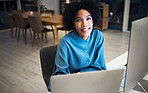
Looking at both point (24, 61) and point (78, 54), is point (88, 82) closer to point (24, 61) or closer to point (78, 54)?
point (78, 54)

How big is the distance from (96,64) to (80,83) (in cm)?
69

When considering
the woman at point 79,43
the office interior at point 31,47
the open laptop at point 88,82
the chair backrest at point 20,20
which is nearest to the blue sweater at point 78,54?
the woman at point 79,43

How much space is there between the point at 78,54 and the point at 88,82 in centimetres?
56

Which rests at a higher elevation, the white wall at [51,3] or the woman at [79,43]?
the white wall at [51,3]

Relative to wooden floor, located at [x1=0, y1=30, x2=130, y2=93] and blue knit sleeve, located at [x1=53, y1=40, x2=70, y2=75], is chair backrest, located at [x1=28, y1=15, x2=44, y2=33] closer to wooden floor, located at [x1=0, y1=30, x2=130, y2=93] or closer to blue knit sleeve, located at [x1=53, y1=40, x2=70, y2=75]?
wooden floor, located at [x1=0, y1=30, x2=130, y2=93]

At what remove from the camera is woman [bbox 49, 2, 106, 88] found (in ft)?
3.93

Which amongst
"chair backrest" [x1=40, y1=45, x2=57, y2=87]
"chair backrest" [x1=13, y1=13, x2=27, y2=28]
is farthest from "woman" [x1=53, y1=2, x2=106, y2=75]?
"chair backrest" [x1=13, y1=13, x2=27, y2=28]

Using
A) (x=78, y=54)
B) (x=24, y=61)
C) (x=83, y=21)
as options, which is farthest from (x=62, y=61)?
(x=24, y=61)

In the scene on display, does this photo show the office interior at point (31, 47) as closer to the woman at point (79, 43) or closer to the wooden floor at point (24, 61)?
the wooden floor at point (24, 61)

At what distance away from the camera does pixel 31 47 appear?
4.34 meters

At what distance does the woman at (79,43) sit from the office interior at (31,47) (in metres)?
0.95

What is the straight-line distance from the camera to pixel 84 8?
122 cm

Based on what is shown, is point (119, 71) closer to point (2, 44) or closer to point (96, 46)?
point (96, 46)

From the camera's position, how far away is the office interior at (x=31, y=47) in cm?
267
